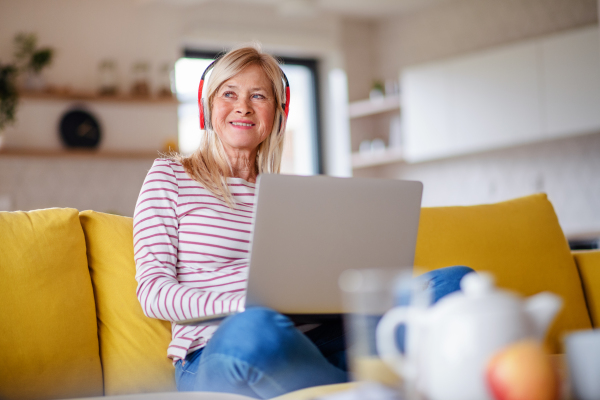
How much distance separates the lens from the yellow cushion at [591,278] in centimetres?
211

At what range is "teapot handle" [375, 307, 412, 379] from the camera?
2.13ft

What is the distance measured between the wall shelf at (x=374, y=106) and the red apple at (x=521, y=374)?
202 inches

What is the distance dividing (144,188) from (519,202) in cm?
134

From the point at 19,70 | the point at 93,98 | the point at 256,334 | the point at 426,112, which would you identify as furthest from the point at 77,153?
the point at 256,334

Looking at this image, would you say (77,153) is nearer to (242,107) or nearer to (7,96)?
(7,96)

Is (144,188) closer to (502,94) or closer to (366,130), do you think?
(502,94)

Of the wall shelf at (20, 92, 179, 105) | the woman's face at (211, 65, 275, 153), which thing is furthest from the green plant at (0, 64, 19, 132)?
the woman's face at (211, 65, 275, 153)

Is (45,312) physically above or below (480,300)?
below

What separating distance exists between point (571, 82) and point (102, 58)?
339 centimetres

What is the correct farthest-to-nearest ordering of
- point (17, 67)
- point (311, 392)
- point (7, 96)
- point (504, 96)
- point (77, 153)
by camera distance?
point (504, 96)
point (77, 153)
point (17, 67)
point (7, 96)
point (311, 392)

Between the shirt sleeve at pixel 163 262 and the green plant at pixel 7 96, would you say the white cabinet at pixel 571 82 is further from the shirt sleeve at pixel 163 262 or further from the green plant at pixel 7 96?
the green plant at pixel 7 96

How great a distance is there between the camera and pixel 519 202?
222 cm

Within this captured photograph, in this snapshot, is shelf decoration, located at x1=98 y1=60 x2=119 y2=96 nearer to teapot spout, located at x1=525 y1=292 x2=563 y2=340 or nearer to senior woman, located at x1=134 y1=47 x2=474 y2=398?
senior woman, located at x1=134 y1=47 x2=474 y2=398

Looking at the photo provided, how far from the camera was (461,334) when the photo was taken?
63 centimetres
